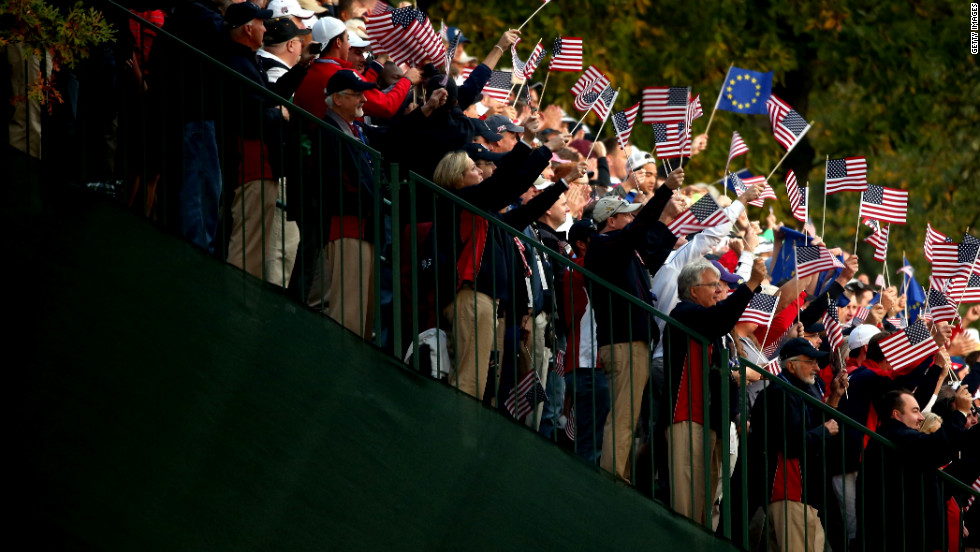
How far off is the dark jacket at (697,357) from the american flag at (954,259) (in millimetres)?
4889

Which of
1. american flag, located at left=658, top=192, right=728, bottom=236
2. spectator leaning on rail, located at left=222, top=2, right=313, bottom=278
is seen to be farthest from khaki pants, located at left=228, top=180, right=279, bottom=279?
american flag, located at left=658, top=192, right=728, bottom=236

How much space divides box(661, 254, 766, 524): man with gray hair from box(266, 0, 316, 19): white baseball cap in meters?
3.17

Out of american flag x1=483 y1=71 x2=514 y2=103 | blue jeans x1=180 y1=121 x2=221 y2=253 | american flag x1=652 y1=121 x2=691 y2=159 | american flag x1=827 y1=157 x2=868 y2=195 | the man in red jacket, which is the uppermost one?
the man in red jacket

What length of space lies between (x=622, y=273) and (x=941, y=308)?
4.71 m

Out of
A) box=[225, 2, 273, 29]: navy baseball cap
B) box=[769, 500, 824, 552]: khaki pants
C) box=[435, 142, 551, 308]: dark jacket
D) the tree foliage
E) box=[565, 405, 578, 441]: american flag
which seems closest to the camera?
box=[225, 2, 273, 29]: navy baseball cap

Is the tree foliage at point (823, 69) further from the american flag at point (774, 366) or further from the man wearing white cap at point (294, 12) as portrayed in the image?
the american flag at point (774, 366)

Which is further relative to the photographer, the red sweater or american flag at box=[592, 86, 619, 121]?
american flag at box=[592, 86, 619, 121]

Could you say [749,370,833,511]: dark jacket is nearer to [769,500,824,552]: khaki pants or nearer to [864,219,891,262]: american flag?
[769,500,824,552]: khaki pants

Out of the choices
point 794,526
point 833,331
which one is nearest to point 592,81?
point 833,331

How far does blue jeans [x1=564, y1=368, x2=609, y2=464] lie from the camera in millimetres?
9734

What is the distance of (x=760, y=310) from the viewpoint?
1162 centimetres

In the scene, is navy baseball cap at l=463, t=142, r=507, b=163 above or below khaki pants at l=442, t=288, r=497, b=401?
above

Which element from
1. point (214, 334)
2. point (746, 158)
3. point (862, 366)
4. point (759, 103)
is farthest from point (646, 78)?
point (214, 334)

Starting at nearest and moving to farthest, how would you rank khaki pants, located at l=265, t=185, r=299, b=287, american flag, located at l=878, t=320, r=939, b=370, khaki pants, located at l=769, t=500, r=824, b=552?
khaki pants, located at l=265, t=185, r=299, b=287, khaki pants, located at l=769, t=500, r=824, b=552, american flag, located at l=878, t=320, r=939, b=370
